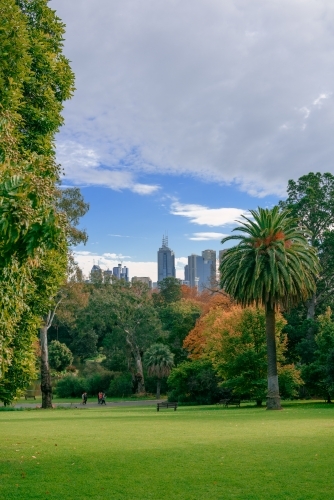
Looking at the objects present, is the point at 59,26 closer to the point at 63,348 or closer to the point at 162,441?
the point at 162,441

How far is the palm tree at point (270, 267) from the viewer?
33.1 meters

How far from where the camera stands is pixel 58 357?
236 feet

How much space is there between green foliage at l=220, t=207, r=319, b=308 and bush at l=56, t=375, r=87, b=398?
3707 centimetres

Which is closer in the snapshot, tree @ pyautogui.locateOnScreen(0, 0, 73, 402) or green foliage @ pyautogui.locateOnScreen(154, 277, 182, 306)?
tree @ pyautogui.locateOnScreen(0, 0, 73, 402)

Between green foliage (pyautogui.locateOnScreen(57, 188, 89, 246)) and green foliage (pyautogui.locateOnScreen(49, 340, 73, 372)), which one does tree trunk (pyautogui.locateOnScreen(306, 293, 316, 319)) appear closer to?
green foliage (pyautogui.locateOnScreen(57, 188, 89, 246))

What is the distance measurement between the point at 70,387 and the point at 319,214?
35621 millimetres

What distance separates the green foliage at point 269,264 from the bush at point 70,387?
37070mm

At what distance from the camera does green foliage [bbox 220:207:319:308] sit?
33.0 meters

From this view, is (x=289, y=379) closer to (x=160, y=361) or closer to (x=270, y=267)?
(x=270, y=267)

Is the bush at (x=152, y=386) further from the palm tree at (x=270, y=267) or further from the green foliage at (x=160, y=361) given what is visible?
the palm tree at (x=270, y=267)

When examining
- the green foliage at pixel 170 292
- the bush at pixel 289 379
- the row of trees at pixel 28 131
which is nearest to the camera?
the row of trees at pixel 28 131

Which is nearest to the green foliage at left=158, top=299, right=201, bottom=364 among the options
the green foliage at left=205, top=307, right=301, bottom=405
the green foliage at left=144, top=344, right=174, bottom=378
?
the green foliage at left=144, top=344, right=174, bottom=378

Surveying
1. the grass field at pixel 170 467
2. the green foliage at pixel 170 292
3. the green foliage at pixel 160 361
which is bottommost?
the grass field at pixel 170 467

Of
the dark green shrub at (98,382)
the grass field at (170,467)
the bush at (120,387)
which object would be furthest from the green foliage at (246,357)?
the dark green shrub at (98,382)
